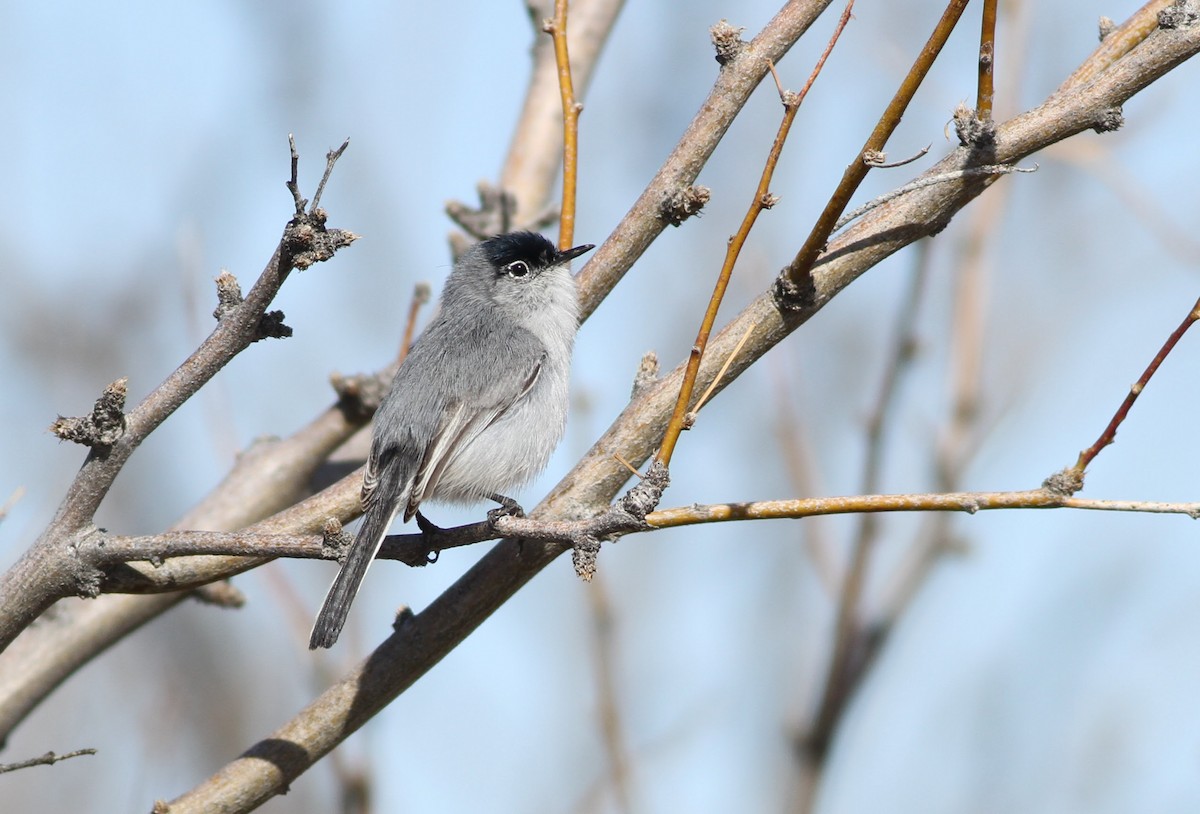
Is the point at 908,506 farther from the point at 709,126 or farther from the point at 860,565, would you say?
the point at 860,565

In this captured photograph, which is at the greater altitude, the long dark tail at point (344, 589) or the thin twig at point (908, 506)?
the long dark tail at point (344, 589)

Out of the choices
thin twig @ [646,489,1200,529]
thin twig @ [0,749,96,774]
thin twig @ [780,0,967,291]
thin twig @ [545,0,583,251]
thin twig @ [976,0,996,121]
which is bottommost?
thin twig @ [0,749,96,774]

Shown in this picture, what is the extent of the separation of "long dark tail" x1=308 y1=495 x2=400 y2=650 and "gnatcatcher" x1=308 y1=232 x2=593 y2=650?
6 cm

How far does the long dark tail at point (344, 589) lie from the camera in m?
2.46

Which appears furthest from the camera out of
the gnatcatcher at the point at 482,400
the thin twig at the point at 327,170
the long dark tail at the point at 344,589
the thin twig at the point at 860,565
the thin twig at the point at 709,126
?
the thin twig at the point at 860,565

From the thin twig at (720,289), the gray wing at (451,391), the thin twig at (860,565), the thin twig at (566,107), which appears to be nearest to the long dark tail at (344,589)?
the gray wing at (451,391)

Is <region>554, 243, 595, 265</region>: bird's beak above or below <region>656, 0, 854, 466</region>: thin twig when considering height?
above

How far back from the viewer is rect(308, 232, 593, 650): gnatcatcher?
117 inches

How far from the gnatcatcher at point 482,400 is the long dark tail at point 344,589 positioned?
55mm

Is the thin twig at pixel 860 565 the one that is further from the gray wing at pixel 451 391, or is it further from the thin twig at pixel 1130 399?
the thin twig at pixel 1130 399

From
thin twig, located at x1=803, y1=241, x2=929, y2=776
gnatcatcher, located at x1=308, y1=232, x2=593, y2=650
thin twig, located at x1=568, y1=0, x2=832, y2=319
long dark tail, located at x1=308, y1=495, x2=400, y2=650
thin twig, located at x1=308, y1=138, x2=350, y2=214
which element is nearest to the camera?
thin twig, located at x1=308, y1=138, x2=350, y2=214

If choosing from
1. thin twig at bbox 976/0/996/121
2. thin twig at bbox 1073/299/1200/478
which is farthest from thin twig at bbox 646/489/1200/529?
thin twig at bbox 976/0/996/121

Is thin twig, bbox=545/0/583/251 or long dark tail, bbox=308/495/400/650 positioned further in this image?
thin twig, bbox=545/0/583/251

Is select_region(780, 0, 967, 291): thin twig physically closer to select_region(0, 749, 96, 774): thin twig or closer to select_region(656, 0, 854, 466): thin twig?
select_region(656, 0, 854, 466): thin twig
